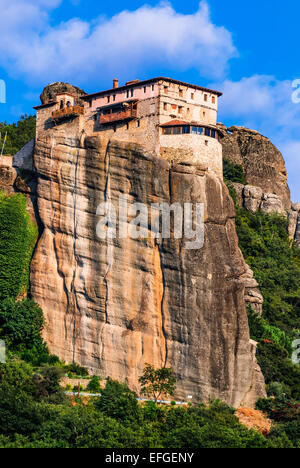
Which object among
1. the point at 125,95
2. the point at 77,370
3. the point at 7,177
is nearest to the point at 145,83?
the point at 125,95

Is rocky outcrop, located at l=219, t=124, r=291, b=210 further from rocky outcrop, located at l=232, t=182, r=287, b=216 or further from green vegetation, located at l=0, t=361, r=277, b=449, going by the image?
green vegetation, located at l=0, t=361, r=277, b=449

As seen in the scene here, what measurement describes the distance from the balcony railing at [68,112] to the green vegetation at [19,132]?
47.1ft

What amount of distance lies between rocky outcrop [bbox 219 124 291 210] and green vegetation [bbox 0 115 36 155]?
17.6 m

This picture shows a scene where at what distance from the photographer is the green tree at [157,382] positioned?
47.2 m

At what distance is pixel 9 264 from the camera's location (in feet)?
176

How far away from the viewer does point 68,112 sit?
5594 centimetres

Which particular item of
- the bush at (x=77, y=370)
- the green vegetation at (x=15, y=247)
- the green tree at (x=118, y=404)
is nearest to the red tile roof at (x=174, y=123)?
the green vegetation at (x=15, y=247)

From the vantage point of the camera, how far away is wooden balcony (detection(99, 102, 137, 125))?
52969 mm

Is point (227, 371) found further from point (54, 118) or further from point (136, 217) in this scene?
point (54, 118)

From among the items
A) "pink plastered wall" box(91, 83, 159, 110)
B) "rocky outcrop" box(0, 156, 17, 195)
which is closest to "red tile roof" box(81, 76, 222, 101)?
"pink plastered wall" box(91, 83, 159, 110)

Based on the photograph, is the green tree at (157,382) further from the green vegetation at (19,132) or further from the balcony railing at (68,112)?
the green vegetation at (19,132)
